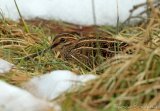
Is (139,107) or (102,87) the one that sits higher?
(102,87)

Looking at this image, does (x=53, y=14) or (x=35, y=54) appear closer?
(x=35, y=54)

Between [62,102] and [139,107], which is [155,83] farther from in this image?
[62,102]

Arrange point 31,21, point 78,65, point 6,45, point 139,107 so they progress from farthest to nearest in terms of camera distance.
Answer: point 31,21, point 6,45, point 78,65, point 139,107

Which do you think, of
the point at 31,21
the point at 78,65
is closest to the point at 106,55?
the point at 78,65

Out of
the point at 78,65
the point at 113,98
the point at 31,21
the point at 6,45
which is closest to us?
the point at 113,98

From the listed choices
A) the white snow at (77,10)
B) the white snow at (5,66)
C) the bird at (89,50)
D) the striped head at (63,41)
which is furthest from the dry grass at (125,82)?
the white snow at (77,10)

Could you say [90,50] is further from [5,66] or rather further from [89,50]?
[5,66]

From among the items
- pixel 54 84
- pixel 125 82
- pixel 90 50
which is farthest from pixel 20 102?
pixel 90 50

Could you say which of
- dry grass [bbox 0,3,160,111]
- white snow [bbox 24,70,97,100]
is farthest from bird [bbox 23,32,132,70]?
white snow [bbox 24,70,97,100]
